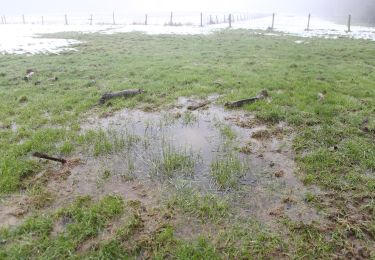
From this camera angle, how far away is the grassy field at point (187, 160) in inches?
175

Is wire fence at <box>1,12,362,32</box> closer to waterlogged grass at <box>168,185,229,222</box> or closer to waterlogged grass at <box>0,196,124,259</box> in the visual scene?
waterlogged grass at <box>168,185,229,222</box>

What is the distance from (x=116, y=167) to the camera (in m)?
6.46

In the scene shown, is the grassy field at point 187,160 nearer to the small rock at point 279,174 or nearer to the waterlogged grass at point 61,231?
the waterlogged grass at point 61,231

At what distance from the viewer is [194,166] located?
21.2ft

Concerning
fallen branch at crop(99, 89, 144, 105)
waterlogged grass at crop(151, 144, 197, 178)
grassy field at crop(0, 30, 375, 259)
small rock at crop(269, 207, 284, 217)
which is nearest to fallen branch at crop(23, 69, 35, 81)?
grassy field at crop(0, 30, 375, 259)

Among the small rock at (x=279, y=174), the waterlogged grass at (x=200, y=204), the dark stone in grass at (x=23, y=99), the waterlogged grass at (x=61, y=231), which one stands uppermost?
the dark stone in grass at (x=23, y=99)

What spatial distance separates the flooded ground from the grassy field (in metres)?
0.19

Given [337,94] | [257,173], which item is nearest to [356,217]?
[257,173]

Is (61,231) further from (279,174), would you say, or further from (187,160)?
(279,174)

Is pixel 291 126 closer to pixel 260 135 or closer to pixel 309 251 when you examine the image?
pixel 260 135

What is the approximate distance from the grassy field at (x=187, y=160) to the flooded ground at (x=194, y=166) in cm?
19

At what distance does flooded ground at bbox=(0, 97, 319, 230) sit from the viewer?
544 cm

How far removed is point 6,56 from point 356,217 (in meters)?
20.1

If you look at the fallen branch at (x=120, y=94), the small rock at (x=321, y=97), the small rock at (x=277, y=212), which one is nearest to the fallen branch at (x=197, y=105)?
the fallen branch at (x=120, y=94)
